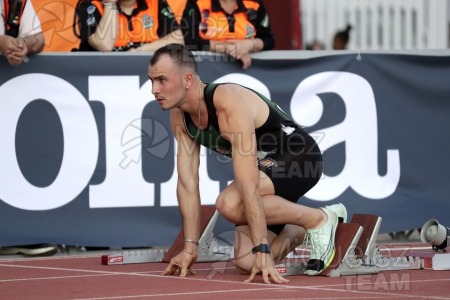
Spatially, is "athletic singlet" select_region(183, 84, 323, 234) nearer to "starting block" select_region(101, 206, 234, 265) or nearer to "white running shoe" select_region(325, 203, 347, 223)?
"white running shoe" select_region(325, 203, 347, 223)

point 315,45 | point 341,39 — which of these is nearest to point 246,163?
point 341,39

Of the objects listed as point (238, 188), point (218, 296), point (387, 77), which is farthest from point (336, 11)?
point (218, 296)

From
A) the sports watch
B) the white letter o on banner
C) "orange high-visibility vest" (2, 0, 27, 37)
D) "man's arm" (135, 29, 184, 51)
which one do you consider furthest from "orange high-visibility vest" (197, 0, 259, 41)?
the sports watch

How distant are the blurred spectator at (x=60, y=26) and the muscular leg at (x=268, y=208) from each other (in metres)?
3.38

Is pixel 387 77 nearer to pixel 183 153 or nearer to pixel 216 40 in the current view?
pixel 216 40

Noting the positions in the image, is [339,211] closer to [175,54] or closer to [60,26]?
[175,54]

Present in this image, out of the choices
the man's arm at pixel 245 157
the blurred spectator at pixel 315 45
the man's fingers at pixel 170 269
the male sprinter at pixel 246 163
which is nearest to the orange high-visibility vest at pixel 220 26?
the male sprinter at pixel 246 163

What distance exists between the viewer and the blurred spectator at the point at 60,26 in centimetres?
991

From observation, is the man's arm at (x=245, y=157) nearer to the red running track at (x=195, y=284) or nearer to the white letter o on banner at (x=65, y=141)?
the red running track at (x=195, y=284)

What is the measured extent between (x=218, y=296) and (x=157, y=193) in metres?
3.07

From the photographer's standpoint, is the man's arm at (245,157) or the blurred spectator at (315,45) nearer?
the man's arm at (245,157)

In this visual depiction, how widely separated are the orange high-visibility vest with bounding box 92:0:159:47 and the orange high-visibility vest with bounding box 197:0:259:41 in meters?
0.42

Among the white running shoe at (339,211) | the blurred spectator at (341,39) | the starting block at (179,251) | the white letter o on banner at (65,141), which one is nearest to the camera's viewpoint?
the white running shoe at (339,211)

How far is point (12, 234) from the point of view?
882 cm
